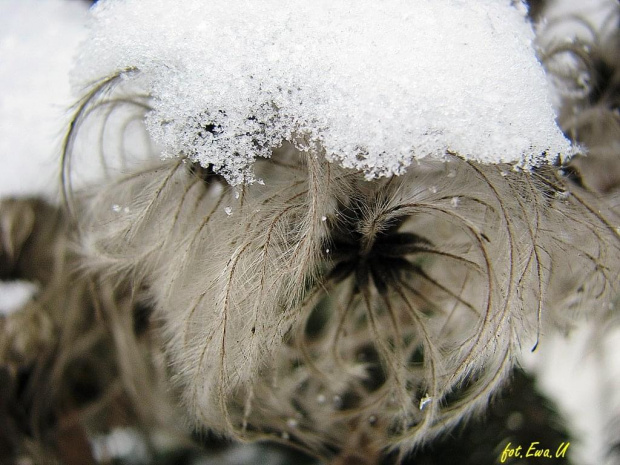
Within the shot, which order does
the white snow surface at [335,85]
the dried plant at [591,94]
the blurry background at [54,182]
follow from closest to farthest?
the white snow surface at [335,85], the dried plant at [591,94], the blurry background at [54,182]

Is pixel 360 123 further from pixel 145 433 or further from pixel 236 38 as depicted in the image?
pixel 145 433

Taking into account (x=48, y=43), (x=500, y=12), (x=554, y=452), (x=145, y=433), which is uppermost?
(x=500, y=12)

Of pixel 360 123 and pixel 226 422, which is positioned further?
pixel 226 422

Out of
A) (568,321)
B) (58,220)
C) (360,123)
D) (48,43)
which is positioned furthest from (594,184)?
(48,43)

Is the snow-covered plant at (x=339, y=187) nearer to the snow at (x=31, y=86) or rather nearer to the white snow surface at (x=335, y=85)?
the white snow surface at (x=335, y=85)

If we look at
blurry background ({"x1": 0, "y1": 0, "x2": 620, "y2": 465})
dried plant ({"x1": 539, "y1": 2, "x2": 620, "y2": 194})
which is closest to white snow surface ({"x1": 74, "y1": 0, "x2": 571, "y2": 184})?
dried plant ({"x1": 539, "y1": 2, "x2": 620, "y2": 194})

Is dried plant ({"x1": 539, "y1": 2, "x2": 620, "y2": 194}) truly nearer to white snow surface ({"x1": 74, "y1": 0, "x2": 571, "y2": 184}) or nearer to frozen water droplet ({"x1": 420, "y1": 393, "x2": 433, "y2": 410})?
white snow surface ({"x1": 74, "y1": 0, "x2": 571, "y2": 184})

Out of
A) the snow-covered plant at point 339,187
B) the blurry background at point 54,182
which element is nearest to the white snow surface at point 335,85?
the snow-covered plant at point 339,187
